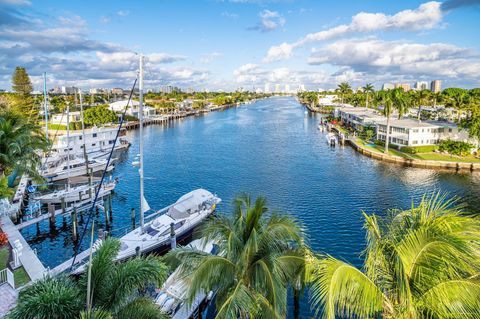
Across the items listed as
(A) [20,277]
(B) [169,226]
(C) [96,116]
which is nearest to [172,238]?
(B) [169,226]

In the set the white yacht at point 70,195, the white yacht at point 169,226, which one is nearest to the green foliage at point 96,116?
the white yacht at point 70,195

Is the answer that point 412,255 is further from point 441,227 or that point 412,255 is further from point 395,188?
point 395,188

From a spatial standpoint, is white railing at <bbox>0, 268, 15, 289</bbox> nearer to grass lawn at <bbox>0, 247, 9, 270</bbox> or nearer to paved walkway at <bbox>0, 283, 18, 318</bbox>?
paved walkway at <bbox>0, 283, 18, 318</bbox>

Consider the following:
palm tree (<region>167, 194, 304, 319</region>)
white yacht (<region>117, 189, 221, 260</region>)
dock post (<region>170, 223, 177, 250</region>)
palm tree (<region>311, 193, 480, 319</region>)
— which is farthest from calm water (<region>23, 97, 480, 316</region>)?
palm tree (<region>311, 193, 480, 319</region>)

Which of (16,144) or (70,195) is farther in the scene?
(70,195)

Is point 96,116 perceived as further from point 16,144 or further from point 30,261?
point 30,261

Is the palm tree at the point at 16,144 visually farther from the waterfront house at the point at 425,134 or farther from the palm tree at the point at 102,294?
the waterfront house at the point at 425,134

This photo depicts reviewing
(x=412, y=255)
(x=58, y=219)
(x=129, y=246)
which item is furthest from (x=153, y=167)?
(x=412, y=255)
